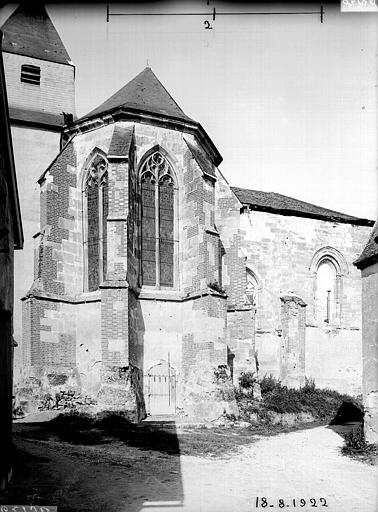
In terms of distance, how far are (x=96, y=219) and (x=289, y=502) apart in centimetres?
1263

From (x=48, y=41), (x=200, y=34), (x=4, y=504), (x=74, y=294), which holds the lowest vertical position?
(x=4, y=504)

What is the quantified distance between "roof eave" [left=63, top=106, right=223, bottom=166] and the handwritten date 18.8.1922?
1327 centimetres

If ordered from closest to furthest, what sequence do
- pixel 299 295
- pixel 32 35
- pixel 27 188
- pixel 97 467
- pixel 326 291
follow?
pixel 97 467, pixel 27 188, pixel 32 35, pixel 299 295, pixel 326 291

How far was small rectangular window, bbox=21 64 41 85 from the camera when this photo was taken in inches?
979

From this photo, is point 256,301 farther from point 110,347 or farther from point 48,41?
point 48,41

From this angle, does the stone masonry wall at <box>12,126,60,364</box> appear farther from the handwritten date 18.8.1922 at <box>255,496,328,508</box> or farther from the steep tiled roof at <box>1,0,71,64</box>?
the handwritten date 18.8.1922 at <box>255,496,328,508</box>

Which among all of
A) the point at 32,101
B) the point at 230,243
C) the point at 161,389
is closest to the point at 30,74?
the point at 32,101

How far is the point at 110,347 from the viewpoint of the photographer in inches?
686

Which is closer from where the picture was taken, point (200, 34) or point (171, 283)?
point (200, 34)

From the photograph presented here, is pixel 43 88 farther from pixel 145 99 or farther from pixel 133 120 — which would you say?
pixel 133 120

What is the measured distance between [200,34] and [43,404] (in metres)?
11.8

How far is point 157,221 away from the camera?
19.9 meters

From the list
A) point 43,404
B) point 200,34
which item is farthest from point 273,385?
point 200,34

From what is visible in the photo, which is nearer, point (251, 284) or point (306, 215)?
point (251, 284)
